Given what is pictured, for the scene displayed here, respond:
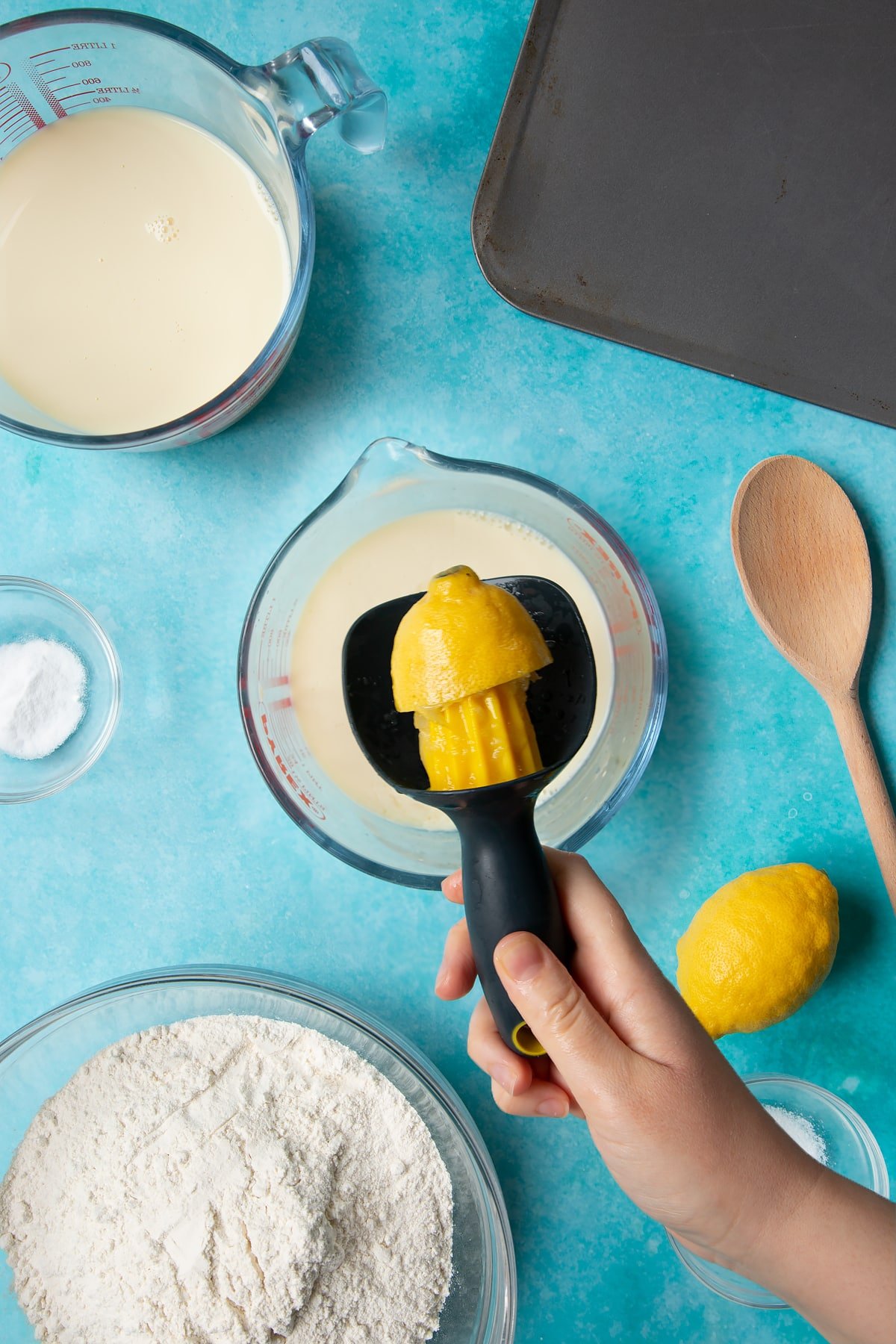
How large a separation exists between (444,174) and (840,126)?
21.3 inches

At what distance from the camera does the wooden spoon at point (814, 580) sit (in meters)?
1.20

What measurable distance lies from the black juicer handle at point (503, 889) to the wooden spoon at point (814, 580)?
504 millimetres

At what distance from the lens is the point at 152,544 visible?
4.05 ft

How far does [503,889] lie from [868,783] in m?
A: 0.59

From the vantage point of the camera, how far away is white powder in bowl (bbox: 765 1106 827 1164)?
119cm

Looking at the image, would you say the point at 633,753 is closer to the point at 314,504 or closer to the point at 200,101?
the point at 314,504

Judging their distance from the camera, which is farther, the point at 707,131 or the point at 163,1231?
the point at 707,131

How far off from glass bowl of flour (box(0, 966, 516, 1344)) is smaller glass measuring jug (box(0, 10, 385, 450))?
724 mm

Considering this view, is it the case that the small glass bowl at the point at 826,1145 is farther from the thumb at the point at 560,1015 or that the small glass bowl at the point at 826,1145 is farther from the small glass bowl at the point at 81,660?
the small glass bowl at the point at 81,660

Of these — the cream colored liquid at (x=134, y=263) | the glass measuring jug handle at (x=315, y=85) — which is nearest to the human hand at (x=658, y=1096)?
the cream colored liquid at (x=134, y=263)

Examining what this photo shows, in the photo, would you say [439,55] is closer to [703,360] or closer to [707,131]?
[707,131]

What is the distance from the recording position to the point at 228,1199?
1.03 m

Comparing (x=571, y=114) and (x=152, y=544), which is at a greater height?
(x=571, y=114)

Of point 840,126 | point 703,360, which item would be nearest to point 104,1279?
point 703,360
